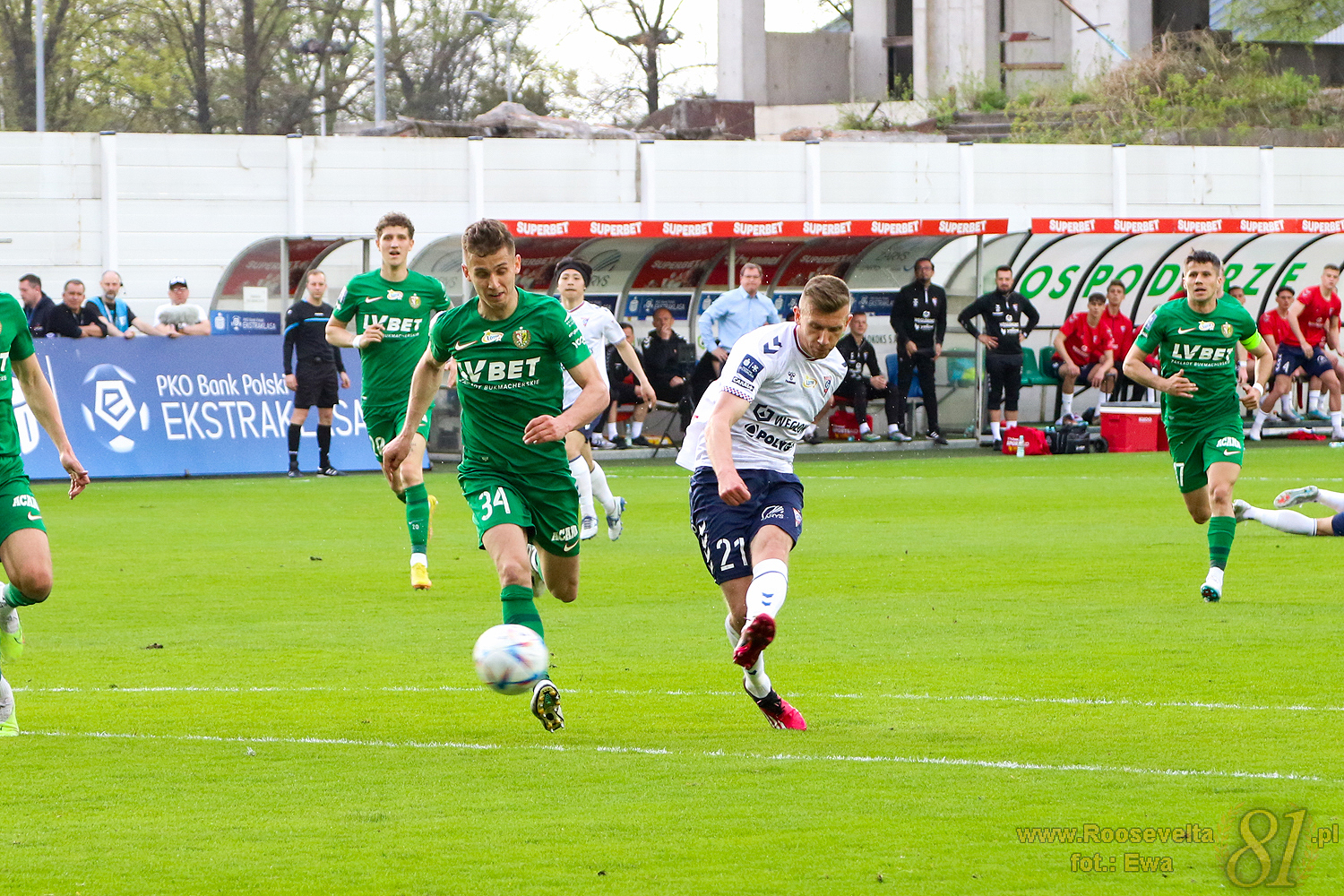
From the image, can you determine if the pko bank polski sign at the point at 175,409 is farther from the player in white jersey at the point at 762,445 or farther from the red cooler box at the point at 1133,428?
the player in white jersey at the point at 762,445

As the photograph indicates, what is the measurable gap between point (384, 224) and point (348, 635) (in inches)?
115

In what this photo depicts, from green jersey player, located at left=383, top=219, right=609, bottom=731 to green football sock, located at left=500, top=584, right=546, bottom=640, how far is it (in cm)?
13

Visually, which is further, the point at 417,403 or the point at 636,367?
the point at 636,367

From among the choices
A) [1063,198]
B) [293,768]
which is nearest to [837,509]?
[293,768]

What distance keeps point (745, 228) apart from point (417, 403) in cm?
1660

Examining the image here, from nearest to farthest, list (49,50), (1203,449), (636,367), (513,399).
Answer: (513,399) → (1203,449) → (636,367) → (49,50)

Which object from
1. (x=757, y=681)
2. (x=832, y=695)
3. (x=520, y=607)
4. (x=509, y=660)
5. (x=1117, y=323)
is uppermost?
(x=1117, y=323)

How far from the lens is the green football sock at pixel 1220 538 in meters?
10.8

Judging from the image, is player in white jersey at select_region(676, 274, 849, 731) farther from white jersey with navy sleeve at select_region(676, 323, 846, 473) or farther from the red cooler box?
the red cooler box

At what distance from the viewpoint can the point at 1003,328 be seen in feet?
80.8

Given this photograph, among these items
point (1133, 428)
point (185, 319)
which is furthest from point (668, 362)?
point (1133, 428)

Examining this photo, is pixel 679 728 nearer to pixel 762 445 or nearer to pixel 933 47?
pixel 762 445

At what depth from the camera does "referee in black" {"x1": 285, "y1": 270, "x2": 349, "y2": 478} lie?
810 inches

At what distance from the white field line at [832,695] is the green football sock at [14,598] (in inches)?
34.9
